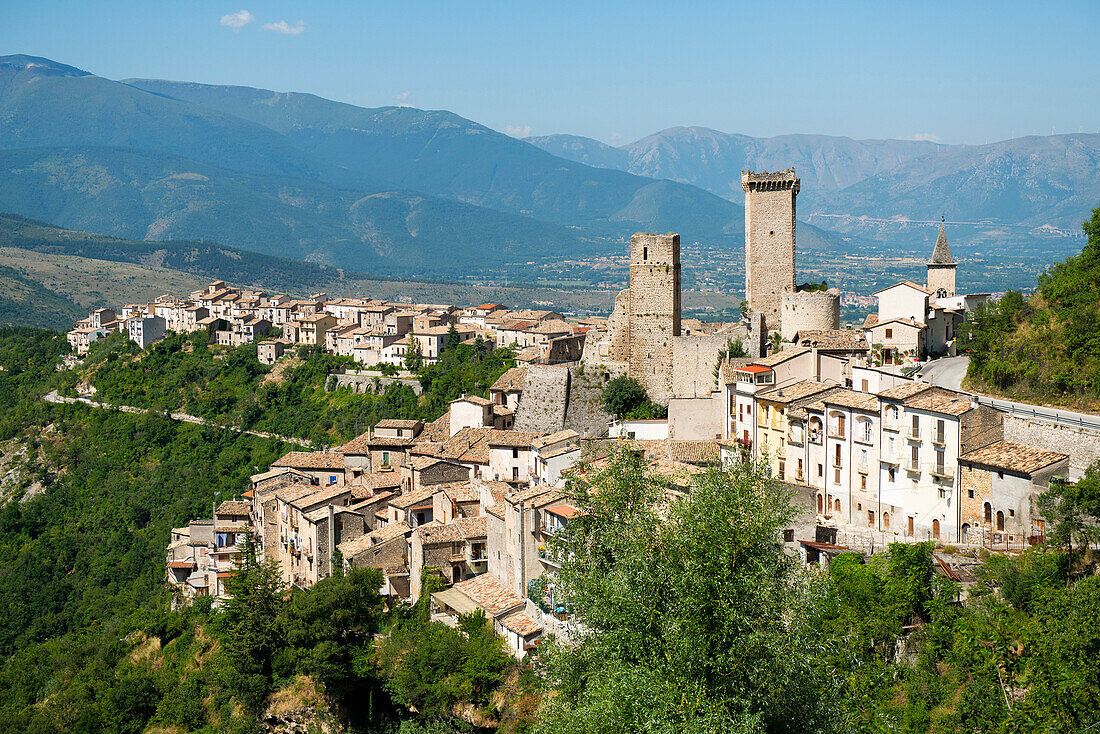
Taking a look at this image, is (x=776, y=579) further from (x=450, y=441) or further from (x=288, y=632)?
(x=450, y=441)

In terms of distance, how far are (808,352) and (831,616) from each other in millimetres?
14495

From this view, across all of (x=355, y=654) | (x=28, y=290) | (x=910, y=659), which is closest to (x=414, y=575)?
(x=355, y=654)

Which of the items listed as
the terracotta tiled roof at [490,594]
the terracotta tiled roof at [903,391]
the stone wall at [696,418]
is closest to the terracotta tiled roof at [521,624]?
the terracotta tiled roof at [490,594]

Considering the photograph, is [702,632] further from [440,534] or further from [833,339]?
[833,339]

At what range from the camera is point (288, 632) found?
31.7 metres

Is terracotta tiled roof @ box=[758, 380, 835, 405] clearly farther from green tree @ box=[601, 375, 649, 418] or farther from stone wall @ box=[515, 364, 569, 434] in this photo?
stone wall @ box=[515, 364, 569, 434]

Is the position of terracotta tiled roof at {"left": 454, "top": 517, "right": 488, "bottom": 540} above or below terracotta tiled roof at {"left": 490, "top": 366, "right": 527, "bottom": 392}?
below

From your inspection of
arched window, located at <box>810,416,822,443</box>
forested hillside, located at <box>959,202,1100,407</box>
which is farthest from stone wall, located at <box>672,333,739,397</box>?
arched window, located at <box>810,416,822,443</box>

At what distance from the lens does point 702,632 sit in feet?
55.9

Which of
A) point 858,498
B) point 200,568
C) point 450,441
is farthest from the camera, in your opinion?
point 200,568

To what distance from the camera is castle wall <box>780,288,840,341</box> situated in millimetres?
40938

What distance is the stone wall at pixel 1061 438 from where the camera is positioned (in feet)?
79.5

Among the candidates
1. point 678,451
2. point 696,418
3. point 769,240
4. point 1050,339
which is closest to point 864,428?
point 1050,339

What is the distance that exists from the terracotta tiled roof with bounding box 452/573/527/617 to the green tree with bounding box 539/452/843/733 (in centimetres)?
931
